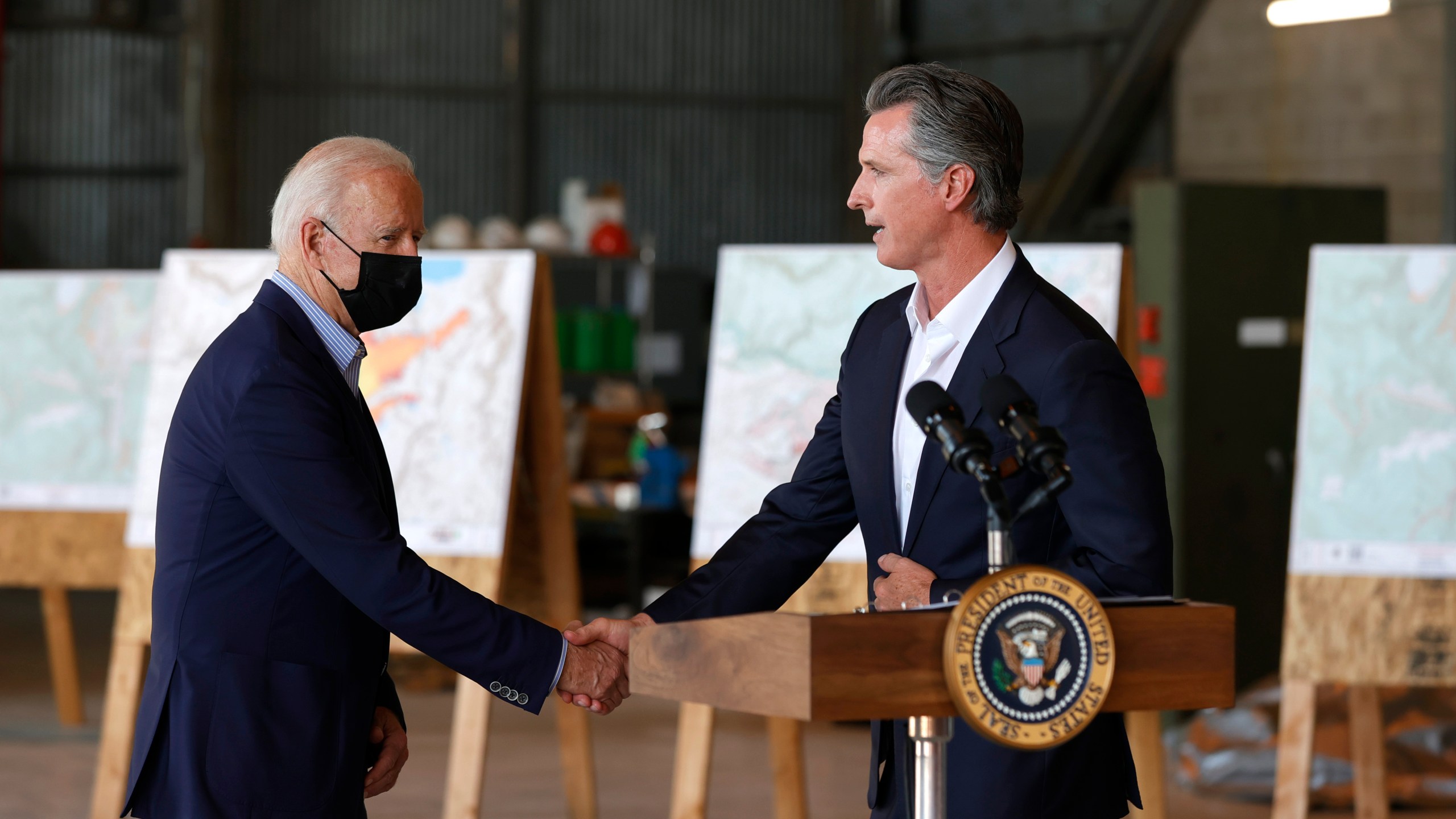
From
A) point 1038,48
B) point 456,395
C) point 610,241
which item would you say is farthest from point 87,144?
point 456,395

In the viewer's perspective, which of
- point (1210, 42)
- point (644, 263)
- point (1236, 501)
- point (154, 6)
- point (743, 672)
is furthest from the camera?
point (154, 6)

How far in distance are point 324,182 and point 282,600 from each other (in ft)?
1.96

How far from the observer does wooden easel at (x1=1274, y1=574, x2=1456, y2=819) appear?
12.6 feet

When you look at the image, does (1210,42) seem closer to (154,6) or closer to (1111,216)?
(1111,216)

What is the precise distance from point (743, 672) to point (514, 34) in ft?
36.4

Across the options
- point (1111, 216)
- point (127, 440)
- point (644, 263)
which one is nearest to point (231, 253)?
point (127, 440)

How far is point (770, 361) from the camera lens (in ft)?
13.9

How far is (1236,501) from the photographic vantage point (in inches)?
239

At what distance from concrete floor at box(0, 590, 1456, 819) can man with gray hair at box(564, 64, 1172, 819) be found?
9.71 feet

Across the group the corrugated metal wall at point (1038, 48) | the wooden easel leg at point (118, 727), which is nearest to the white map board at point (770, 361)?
the wooden easel leg at point (118, 727)

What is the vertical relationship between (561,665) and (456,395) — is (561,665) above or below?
below

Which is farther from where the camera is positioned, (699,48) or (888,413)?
(699,48)

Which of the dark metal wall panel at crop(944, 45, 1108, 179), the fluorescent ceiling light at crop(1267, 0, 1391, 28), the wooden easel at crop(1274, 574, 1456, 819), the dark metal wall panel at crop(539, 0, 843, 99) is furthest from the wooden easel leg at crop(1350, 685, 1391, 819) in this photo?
the dark metal wall panel at crop(539, 0, 843, 99)

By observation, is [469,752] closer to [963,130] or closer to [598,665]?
[598,665]
